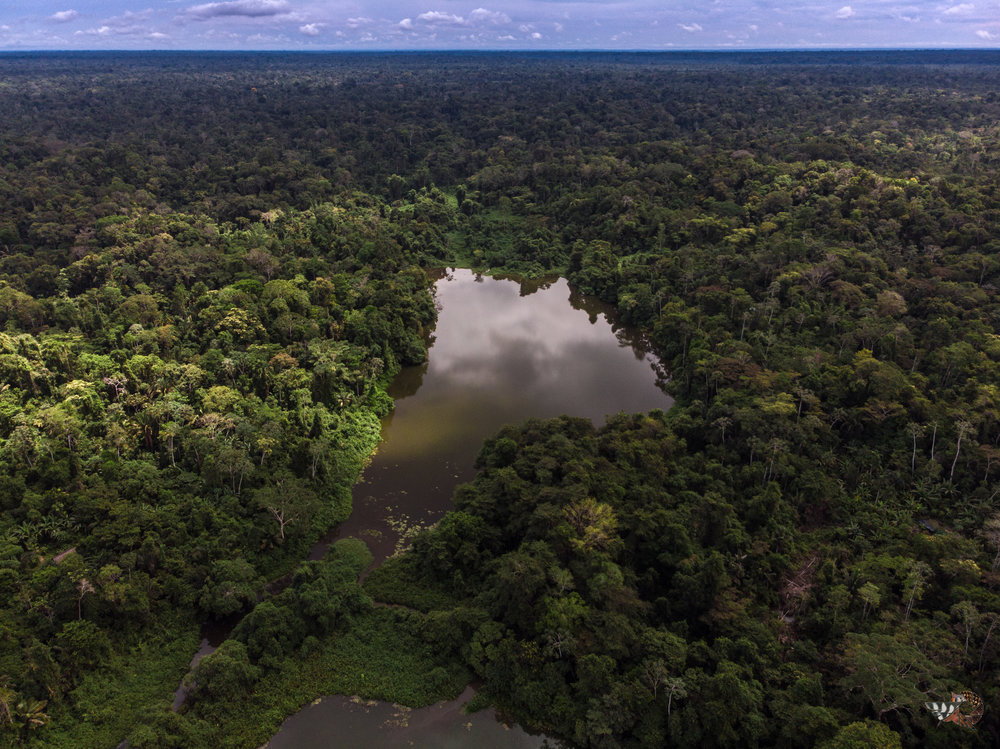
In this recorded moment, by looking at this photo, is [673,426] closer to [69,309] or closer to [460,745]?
[460,745]

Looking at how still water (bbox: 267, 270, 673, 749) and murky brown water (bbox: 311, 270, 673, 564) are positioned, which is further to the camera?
murky brown water (bbox: 311, 270, 673, 564)

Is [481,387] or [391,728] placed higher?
[481,387]

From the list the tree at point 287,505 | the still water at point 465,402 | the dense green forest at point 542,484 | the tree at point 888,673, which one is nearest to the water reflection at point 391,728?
the still water at point 465,402

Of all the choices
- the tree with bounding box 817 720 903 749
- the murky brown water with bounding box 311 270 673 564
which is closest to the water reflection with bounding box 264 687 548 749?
the murky brown water with bounding box 311 270 673 564

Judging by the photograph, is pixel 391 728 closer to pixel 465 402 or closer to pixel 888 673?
pixel 888 673

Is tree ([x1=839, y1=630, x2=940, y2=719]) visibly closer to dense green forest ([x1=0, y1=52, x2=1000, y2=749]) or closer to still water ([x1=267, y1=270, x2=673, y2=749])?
dense green forest ([x1=0, y1=52, x2=1000, y2=749])

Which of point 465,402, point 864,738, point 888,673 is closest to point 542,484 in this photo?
point 465,402

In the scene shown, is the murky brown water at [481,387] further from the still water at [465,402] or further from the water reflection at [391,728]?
the water reflection at [391,728]
